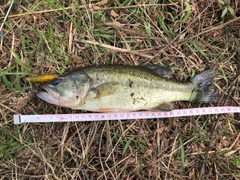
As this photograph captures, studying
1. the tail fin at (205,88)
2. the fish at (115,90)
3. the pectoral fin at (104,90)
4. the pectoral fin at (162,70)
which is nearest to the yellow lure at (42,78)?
the fish at (115,90)

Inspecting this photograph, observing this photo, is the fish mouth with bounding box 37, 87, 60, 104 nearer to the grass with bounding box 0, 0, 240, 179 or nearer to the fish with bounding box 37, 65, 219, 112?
the fish with bounding box 37, 65, 219, 112

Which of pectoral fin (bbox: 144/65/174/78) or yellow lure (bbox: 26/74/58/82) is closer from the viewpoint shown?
yellow lure (bbox: 26/74/58/82)

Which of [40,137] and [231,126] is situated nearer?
[40,137]

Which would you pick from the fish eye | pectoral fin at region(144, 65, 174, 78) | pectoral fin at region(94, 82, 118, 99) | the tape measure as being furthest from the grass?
pectoral fin at region(94, 82, 118, 99)

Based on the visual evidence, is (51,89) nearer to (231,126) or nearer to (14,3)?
(14,3)

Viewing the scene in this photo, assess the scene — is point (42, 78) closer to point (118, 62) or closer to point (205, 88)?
point (118, 62)

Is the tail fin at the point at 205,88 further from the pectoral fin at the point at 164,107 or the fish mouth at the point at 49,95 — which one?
the fish mouth at the point at 49,95

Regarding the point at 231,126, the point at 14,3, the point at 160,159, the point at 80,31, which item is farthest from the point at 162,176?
the point at 14,3
